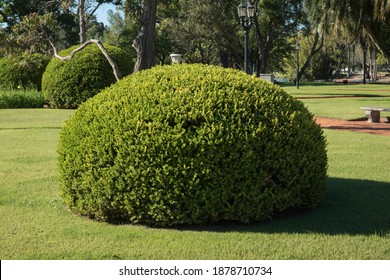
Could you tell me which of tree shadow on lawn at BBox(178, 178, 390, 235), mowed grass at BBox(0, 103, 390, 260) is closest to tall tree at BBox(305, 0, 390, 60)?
mowed grass at BBox(0, 103, 390, 260)

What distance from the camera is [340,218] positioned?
6.13 metres

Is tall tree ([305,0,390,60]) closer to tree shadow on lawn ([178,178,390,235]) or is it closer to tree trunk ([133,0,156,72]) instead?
tree trunk ([133,0,156,72])

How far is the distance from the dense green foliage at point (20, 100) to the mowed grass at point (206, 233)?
1785 centimetres

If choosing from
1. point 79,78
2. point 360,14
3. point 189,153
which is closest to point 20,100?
point 79,78

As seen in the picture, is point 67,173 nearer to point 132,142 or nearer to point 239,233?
point 132,142

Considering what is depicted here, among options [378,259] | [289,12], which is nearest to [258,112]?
[378,259]

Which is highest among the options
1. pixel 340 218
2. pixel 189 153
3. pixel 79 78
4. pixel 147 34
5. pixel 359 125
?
pixel 147 34

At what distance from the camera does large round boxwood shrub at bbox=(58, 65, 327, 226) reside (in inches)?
214

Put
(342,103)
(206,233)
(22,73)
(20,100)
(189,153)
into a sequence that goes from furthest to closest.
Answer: (22,73) < (342,103) < (20,100) < (206,233) < (189,153)

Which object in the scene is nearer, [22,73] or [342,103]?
[342,103]

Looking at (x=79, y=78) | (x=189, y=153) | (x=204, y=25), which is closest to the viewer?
(x=189, y=153)

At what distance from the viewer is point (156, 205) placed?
5.50 metres

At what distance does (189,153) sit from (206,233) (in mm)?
858

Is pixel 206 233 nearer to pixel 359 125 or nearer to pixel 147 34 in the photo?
pixel 147 34
